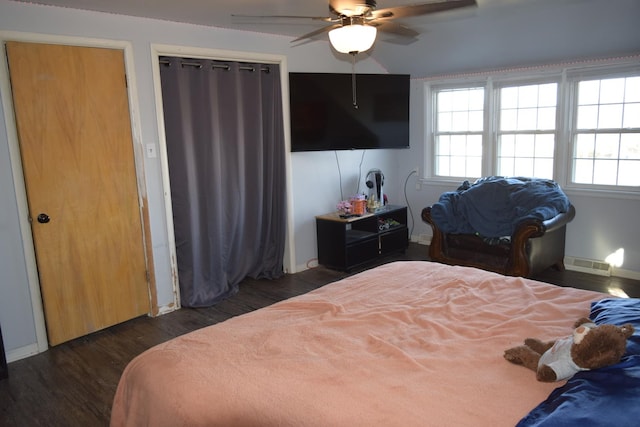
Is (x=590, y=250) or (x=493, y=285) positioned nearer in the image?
(x=493, y=285)

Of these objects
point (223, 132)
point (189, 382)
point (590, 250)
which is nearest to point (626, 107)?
point (590, 250)

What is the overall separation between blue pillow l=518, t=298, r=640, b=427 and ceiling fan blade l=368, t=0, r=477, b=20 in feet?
5.20

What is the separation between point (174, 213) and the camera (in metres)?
3.95

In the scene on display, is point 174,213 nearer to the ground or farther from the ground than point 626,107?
nearer to the ground

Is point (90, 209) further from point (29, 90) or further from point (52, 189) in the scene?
point (29, 90)

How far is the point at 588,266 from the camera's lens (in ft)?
15.4

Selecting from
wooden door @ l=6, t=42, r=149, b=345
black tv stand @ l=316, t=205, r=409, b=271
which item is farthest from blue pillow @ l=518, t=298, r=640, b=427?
black tv stand @ l=316, t=205, r=409, b=271

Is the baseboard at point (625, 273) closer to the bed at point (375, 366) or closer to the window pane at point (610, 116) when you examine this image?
the window pane at point (610, 116)

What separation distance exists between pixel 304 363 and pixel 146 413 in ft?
1.97

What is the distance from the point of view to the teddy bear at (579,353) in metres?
1.49

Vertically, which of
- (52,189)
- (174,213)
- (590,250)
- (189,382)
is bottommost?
(590,250)

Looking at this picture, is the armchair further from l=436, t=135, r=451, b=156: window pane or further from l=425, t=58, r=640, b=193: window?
l=436, t=135, r=451, b=156: window pane

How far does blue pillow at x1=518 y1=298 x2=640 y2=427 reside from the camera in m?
1.26

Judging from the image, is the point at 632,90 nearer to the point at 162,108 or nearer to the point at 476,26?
the point at 476,26
